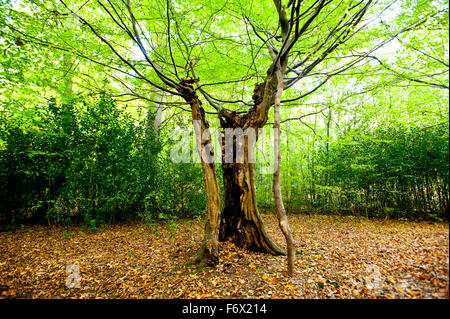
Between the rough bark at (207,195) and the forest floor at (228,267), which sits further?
the rough bark at (207,195)

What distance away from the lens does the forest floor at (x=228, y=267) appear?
97cm

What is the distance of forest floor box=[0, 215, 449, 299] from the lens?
97cm

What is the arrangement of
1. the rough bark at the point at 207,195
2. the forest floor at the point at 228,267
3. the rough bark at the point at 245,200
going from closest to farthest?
the forest floor at the point at 228,267, the rough bark at the point at 207,195, the rough bark at the point at 245,200

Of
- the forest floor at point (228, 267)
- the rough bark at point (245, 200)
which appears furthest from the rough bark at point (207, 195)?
the rough bark at point (245, 200)

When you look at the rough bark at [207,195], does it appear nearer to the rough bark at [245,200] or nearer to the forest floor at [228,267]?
the forest floor at [228,267]

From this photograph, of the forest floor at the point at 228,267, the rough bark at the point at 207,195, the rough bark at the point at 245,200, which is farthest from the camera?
the rough bark at the point at 245,200

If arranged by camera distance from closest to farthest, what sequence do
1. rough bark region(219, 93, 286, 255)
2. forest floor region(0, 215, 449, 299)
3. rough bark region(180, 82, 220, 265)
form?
forest floor region(0, 215, 449, 299)
rough bark region(180, 82, 220, 265)
rough bark region(219, 93, 286, 255)

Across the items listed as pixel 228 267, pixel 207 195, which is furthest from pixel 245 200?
pixel 228 267

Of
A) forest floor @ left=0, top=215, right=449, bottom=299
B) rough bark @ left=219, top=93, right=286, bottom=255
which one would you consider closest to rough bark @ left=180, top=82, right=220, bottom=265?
forest floor @ left=0, top=215, right=449, bottom=299

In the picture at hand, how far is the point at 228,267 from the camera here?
2.58m

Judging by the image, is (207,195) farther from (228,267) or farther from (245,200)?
(228,267)

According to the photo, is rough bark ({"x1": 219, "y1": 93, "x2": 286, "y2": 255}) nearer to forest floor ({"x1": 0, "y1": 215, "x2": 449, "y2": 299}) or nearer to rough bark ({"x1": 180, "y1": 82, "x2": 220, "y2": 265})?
forest floor ({"x1": 0, "y1": 215, "x2": 449, "y2": 299})
